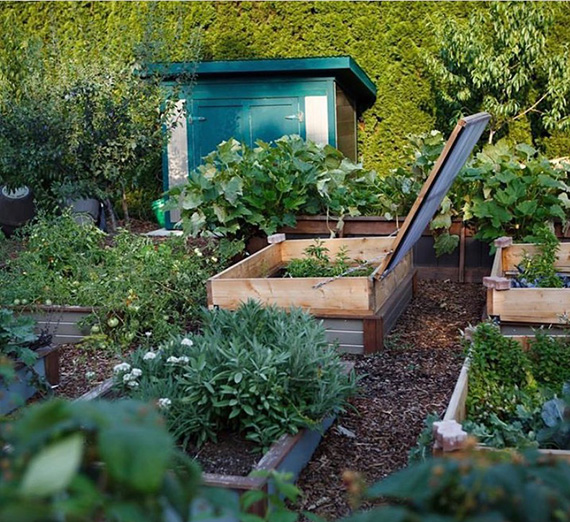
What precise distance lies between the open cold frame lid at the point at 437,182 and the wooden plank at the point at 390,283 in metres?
0.12

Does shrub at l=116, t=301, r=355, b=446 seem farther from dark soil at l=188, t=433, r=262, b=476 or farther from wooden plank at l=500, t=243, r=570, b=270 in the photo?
wooden plank at l=500, t=243, r=570, b=270

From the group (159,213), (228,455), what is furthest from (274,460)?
(159,213)

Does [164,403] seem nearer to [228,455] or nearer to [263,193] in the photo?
[228,455]

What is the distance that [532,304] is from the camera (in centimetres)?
397

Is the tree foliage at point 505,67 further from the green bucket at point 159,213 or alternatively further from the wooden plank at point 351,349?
the wooden plank at point 351,349

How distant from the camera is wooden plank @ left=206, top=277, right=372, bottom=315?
4.39m

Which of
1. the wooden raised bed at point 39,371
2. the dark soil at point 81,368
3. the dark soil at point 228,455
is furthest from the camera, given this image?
the dark soil at point 81,368

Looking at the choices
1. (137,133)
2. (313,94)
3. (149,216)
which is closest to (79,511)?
(137,133)

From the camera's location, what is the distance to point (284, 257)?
225 inches

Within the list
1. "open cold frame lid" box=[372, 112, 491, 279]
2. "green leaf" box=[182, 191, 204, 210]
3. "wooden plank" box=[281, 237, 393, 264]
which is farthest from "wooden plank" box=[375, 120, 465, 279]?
"green leaf" box=[182, 191, 204, 210]

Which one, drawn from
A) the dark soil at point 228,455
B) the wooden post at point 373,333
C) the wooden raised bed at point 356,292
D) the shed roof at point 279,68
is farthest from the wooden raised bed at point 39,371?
the shed roof at point 279,68

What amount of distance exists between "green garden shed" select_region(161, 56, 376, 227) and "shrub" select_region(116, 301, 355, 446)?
6142 mm

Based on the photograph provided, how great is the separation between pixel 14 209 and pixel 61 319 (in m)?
4.67

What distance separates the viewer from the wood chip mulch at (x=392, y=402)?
2896mm
